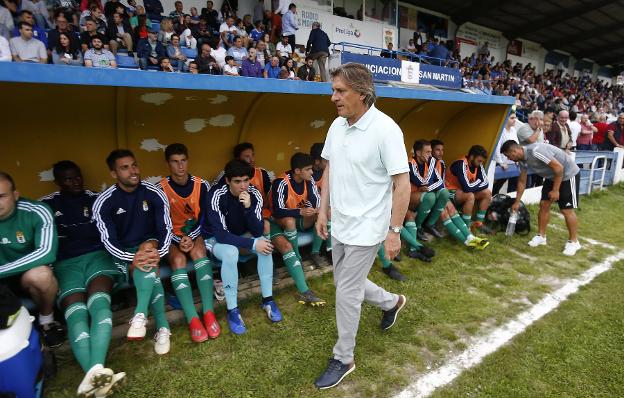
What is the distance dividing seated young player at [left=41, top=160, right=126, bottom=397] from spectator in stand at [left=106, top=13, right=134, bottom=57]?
4948mm

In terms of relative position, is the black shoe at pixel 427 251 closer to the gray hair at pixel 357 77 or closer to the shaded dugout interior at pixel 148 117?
the shaded dugout interior at pixel 148 117

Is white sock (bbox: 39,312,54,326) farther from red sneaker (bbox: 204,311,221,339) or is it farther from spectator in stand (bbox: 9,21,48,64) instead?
spectator in stand (bbox: 9,21,48,64)

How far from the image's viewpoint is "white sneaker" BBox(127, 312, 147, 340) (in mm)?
2176

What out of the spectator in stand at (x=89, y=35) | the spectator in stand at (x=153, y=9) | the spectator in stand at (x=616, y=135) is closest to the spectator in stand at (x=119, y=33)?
the spectator in stand at (x=89, y=35)

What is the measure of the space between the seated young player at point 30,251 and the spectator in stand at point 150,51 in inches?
202

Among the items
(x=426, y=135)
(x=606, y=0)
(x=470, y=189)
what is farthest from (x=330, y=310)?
(x=606, y=0)

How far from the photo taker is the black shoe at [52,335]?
2275 mm

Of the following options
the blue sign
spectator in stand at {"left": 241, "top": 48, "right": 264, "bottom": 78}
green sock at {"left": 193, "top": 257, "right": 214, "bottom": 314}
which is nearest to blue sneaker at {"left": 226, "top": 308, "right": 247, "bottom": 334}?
green sock at {"left": 193, "top": 257, "right": 214, "bottom": 314}

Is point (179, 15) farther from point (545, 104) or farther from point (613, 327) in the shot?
point (545, 104)

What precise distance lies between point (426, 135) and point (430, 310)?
10.8ft

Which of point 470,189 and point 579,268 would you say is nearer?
point 579,268

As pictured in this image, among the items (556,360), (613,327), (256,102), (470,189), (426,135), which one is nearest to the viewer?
(556,360)

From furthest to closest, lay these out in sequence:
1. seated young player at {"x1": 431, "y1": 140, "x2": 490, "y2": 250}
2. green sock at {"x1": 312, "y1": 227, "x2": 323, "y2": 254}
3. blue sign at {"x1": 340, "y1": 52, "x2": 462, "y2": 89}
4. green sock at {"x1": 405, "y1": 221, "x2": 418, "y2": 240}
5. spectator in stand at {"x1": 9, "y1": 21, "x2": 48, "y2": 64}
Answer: blue sign at {"x1": 340, "y1": 52, "x2": 462, "y2": 89}
spectator in stand at {"x1": 9, "y1": 21, "x2": 48, "y2": 64}
seated young player at {"x1": 431, "y1": 140, "x2": 490, "y2": 250}
green sock at {"x1": 405, "y1": 221, "x2": 418, "y2": 240}
green sock at {"x1": 312, "y1": 227, "x2": 323, "y2": 254}

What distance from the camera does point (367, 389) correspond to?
2117 mm
